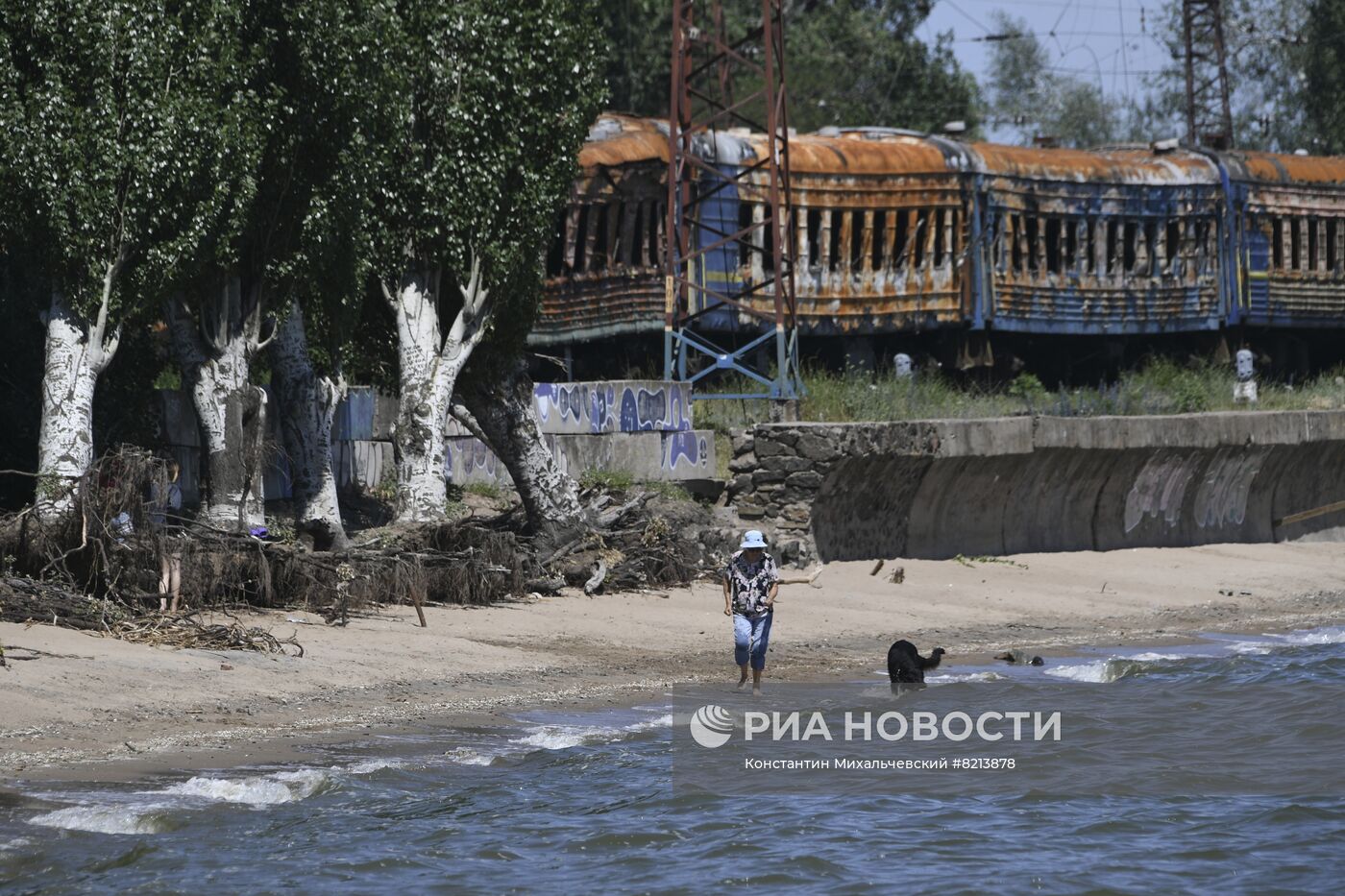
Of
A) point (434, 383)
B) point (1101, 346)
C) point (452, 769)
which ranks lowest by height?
point (452, 769)

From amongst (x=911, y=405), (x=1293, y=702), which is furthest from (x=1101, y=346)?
(x=1293, y=702)

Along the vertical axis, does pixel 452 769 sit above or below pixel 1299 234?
below

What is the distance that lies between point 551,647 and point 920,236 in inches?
639

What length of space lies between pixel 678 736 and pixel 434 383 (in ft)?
23.9

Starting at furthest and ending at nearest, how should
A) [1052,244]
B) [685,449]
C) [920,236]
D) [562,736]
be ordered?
[1052,244] → [920,236] → [685,449] → [562,736]

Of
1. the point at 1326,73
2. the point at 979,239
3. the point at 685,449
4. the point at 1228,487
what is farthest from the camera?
the point at 1326,73

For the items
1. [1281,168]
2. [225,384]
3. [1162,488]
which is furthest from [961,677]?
[1281,168]

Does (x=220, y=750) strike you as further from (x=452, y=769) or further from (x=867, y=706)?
(x=867, y=706)

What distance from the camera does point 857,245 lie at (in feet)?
100

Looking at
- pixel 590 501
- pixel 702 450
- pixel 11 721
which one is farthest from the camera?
pixel 702 450

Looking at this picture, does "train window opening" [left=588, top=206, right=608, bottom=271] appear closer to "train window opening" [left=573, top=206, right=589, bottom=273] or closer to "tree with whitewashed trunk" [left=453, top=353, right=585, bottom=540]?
"train window opening" [left=573, top=206, right=589, bottom=273]

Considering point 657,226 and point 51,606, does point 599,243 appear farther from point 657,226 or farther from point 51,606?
point 51,606

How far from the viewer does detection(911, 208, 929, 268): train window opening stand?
30844mm

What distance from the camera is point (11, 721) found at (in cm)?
1151
